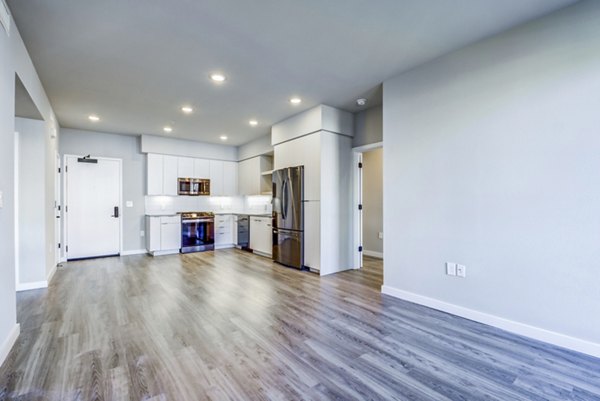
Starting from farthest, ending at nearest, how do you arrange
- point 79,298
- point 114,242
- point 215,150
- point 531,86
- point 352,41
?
point 215,150 → point 114,242 → point 79,298 → point 352,41 → point 531,86

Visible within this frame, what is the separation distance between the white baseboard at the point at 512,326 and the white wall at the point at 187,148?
18.4 ft

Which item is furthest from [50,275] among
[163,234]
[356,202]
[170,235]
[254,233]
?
[356,202]

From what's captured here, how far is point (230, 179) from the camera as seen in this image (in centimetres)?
744

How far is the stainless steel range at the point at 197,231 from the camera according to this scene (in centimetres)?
636

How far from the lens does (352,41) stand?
8.74 ft

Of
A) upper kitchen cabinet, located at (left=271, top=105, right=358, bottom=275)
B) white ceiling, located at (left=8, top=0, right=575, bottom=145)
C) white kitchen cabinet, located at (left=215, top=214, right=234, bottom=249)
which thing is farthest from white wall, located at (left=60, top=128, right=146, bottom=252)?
upper kitchen cabinet, located at (left=271, top=105, right=358, bottom=275)

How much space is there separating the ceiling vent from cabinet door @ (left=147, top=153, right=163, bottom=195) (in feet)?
14.1

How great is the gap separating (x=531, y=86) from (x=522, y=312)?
1969 millimetres

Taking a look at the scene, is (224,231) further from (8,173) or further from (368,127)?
(8,173)

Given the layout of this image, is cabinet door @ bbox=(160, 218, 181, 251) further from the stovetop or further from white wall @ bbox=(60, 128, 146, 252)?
white wall @ bbox=(60, 128, 146, 252)

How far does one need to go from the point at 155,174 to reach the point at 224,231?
6.83 ft

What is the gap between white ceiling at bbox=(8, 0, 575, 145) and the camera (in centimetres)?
220

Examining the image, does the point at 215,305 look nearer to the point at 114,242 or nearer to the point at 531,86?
the point at 531,86

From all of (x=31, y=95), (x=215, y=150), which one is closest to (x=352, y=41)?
(x=31, y=95)
